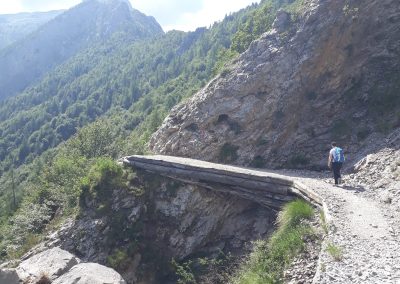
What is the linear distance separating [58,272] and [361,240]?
10.9m

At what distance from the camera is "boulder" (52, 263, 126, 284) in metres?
12.4

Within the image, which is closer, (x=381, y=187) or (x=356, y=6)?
(x=381, y=187)

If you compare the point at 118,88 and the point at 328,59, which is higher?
the point at 118,88

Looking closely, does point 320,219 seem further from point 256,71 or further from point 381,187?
point 256,71

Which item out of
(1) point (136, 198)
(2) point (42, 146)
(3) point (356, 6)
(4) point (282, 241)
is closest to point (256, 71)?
(3) point (356, 6)

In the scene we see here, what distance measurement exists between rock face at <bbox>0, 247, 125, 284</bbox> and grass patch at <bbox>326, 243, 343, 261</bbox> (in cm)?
705

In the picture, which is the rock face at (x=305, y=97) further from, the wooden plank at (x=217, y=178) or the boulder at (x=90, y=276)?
the boulder at (x=90, y=276)

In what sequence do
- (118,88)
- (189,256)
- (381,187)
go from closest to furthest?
(381,187)
(189,256)
(118,88)

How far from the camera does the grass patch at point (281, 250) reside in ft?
35.7

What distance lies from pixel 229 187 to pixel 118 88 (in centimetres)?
16608

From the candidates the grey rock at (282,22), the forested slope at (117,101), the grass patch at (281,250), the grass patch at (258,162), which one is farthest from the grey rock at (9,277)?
the forested slope at (117,101)

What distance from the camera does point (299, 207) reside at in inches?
539

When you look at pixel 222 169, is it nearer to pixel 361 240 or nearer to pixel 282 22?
pixel 361 240

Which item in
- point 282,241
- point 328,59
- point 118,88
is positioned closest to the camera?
point 282,241
